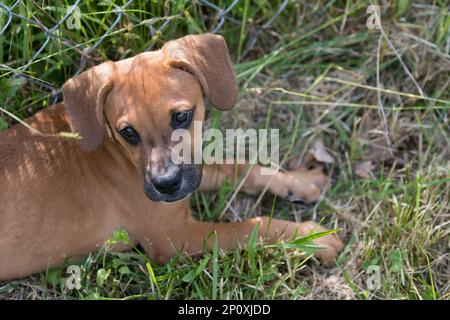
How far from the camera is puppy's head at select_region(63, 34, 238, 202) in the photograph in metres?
3.53

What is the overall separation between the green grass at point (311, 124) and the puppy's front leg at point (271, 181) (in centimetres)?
8

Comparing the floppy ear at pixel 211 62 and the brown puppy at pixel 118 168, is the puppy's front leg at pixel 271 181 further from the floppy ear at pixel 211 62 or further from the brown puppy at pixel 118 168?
the floppy ear at pixel 211 62

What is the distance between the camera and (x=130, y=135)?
11.8 feet

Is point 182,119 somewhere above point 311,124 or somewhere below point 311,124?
above

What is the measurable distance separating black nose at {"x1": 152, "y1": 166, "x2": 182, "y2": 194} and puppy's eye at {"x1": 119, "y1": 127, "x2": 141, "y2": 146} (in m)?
0.25

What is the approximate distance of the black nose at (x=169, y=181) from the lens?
3506 millimetres

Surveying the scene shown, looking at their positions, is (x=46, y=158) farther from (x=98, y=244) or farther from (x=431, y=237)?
(x=431, y=237)

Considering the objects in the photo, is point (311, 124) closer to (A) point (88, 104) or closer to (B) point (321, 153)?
(B) point (321, 153)

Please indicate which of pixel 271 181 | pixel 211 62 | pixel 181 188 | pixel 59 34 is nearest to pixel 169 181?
pixel 181 188

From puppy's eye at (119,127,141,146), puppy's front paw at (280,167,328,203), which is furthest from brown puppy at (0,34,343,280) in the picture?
puppy's front paw at (280,167,328,203)

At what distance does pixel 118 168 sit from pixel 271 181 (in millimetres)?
1104

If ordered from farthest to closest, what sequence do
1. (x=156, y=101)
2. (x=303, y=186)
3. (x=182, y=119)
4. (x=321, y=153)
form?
1. (x=321, y=153)
2. (x=303, y=186)
3. (x=182, y=119)
4. (x=156, y=101)

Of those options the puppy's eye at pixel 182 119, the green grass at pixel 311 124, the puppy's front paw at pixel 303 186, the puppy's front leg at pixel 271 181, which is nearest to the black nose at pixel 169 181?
the puppy's eye at pixel 182 119

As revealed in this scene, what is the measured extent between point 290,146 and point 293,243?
34.5 inches
